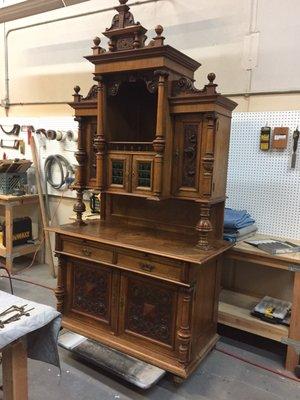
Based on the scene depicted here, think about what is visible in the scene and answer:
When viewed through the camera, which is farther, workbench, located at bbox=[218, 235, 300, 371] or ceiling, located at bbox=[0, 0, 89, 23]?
ceiling, located at bbox=[0, 0, 89, 23]

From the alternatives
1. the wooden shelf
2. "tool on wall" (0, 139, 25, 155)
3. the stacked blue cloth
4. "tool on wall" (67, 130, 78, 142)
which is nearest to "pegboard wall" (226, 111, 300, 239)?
the stacked blue cloth

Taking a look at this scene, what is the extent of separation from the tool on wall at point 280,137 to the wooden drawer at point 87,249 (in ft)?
4.64

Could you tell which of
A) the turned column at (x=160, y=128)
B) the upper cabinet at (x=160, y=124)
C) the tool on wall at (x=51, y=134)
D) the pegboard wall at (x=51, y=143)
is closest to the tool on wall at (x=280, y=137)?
the upper cabinet at (x=160, y=124)

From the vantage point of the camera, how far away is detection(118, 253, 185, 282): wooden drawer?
187 centimetres

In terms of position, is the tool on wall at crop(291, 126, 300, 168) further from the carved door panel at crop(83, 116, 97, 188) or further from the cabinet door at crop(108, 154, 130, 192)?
the carved door panel at crop(83, 116, 97, 188)

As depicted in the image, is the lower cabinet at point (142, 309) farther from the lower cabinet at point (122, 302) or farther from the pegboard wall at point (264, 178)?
the pegboard wall at point (264, 178)

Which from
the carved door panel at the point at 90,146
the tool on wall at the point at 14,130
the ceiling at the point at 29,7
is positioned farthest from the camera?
the tool on wall at the point at 14,130

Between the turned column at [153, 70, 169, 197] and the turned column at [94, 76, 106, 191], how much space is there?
41 cm

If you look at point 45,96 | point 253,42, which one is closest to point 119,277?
point 253,42

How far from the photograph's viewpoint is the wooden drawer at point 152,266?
6.15 ft

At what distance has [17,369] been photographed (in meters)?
1.39

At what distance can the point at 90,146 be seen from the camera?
2.40 m

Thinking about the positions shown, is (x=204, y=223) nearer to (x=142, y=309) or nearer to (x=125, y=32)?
(x=142, y=309)

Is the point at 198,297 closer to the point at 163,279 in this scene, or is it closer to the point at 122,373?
the point at 163,279
